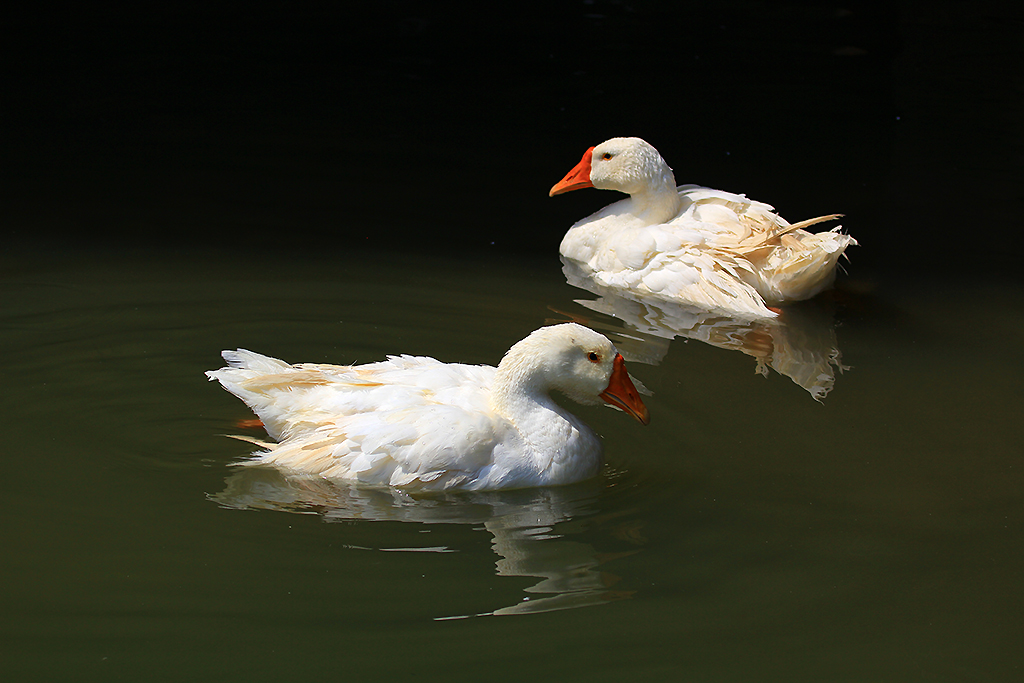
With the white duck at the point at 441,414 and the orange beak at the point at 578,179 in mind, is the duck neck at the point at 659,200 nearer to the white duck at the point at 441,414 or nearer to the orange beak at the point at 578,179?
the orange beak at the point at 578,179

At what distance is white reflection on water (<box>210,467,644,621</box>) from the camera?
3480 mm

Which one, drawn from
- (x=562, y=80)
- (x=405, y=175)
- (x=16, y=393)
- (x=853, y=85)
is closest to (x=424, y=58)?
(x=562, y=80)

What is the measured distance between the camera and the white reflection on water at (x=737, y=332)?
5434 millimetres

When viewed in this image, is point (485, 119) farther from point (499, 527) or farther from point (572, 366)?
point (499, 527)

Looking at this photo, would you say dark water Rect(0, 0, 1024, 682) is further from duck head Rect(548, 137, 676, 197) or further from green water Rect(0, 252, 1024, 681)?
duck head Rect(548, 137, 676, 197)

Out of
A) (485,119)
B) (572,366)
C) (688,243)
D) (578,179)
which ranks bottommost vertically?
(572,366)

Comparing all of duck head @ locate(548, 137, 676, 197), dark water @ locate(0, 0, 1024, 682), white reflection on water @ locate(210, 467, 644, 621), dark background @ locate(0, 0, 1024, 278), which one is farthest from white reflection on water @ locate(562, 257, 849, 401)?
white reflection on water @ locate(210, 467, 644, 621)

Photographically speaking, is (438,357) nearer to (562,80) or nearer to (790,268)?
(790,268)

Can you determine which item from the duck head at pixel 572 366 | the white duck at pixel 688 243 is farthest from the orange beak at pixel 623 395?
the white duck at pixel 688 243

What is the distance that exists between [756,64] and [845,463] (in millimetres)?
8426

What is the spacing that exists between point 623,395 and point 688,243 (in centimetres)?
244

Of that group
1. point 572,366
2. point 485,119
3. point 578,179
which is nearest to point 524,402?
point 572,366

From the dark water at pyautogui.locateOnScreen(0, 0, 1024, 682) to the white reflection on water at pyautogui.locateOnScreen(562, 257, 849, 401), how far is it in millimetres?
31

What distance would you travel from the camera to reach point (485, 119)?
978cm
